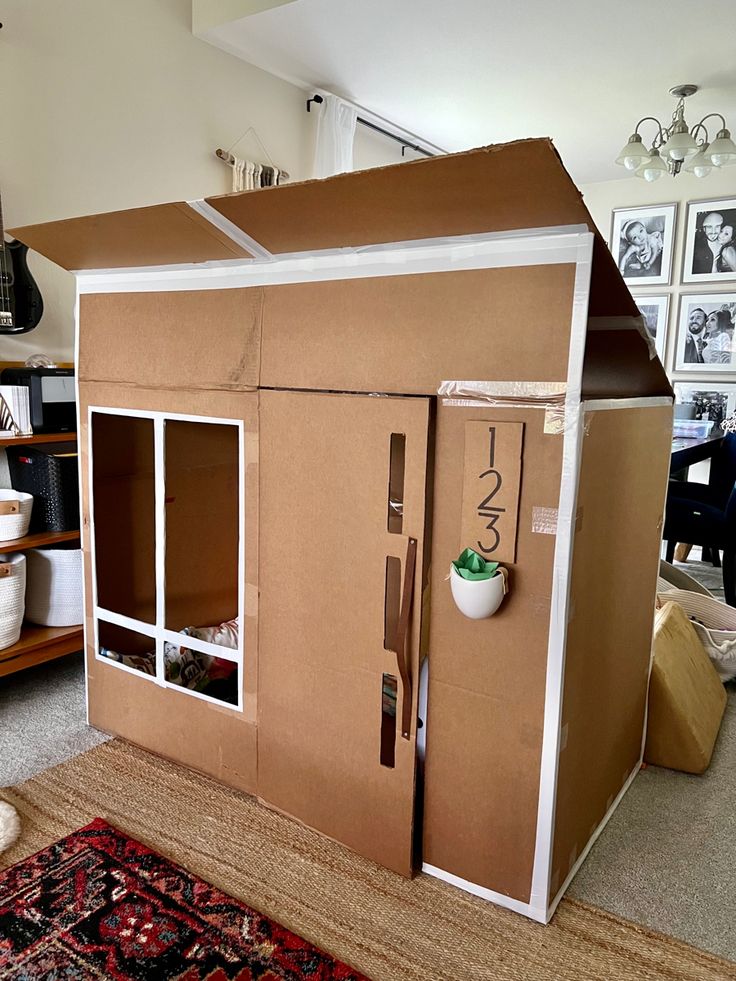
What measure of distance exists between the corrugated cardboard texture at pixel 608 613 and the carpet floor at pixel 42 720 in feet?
4.18

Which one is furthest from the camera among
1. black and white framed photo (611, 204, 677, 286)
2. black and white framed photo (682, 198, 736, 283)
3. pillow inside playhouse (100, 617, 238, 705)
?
black and white framed photo (611, 204, 677, 286)

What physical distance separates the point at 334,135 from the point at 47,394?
2.42m

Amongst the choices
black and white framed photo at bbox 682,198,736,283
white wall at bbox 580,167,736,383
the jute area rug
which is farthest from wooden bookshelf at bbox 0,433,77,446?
black and white framed photo at bbox 682,198,736,283

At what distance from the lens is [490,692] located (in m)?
1.34

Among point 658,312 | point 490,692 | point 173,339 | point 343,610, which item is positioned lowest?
point 490,692

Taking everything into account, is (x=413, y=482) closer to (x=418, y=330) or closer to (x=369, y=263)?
(x=418, y=330)

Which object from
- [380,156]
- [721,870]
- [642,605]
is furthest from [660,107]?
[721,870]

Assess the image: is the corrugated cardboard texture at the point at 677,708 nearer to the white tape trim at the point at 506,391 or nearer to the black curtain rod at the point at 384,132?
the white tape trim at the point at 506,391

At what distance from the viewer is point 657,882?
1489 mm

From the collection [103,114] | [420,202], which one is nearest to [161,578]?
[420,202]

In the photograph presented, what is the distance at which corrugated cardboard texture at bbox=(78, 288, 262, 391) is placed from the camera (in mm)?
1577

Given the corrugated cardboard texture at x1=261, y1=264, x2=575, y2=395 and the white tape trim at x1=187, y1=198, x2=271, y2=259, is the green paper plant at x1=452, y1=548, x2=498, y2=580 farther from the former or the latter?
the white tape trim at x1=187, y1=198, x2=271, y2=259

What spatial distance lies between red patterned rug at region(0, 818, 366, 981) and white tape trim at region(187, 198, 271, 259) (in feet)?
4.13

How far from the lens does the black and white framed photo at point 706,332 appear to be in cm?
483
